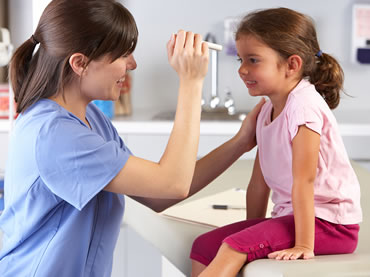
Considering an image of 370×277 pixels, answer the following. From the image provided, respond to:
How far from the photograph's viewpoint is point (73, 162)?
115cm

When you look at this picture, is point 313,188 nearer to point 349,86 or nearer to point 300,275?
point 300,275

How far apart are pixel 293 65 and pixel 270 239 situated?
0.38 m

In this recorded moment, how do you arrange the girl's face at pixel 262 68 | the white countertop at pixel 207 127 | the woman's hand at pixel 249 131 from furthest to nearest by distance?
1. the white countertop at pixel 207 127
2. the woman's hand at pixel 249 131
3. the girl's face at pixel 262 68

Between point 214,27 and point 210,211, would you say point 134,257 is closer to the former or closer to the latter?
point 214,27

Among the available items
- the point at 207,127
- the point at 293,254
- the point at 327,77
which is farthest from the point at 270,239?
the point at 207,127

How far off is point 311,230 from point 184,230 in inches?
11.3

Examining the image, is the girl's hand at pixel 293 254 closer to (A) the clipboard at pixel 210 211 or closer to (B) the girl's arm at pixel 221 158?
(A) the clipboard at pixel 210 211

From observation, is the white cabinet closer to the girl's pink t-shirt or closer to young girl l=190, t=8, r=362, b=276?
young girl l=190, t=8, r=362, b=276

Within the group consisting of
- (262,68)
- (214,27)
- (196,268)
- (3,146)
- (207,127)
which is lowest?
(3,146)

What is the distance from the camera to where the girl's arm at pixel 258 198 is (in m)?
1.44

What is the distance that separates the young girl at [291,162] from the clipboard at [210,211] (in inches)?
2.2

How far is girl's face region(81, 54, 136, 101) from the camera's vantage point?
4.02 feet

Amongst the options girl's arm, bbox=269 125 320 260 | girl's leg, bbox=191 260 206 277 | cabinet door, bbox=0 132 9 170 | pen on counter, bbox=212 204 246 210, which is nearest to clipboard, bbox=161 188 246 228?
pen on counter, bbox=212 204 246 210

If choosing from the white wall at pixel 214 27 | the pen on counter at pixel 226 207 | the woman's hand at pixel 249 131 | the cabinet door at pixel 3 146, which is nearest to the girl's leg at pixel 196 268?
the pen on counter at pixel 226 207
